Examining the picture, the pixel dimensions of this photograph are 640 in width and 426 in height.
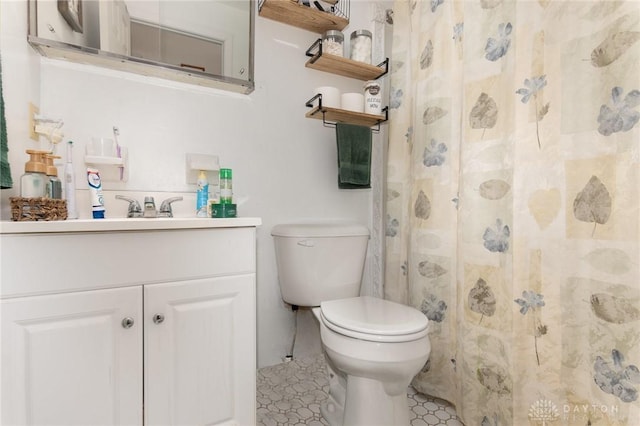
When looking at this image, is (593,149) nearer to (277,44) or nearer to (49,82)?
(277,44)

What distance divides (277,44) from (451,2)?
781 millimetres

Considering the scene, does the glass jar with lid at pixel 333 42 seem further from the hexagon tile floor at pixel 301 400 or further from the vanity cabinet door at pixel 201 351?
the hexagon tile floor at pixel 301 400

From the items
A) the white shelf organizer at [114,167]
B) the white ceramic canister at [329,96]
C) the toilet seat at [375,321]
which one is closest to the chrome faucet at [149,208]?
the white shelf organizer at [114,167]

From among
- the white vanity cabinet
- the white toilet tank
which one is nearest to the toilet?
the white toilet tank

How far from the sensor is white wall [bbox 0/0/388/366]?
41.6 inches

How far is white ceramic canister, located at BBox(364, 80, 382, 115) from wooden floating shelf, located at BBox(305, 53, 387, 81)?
9 cm

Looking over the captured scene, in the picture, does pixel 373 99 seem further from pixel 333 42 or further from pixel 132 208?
pixel 132 208

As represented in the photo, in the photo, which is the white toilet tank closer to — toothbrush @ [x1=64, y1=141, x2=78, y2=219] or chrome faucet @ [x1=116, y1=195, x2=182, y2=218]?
chrome faucet @ [x1=116, y1=195, x2=182, y2=218]

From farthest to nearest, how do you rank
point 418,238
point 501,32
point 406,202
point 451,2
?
point 406,202, point 418,238, point 451,2, point 501,32

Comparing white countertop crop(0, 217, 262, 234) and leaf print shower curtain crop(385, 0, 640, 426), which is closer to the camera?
white countertop crop(0, 217, 262, 234)

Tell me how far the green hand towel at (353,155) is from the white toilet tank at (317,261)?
0.26 metres

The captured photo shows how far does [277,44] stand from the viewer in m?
1.53

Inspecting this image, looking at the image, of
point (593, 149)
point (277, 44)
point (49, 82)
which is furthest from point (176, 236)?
point (593, 149)

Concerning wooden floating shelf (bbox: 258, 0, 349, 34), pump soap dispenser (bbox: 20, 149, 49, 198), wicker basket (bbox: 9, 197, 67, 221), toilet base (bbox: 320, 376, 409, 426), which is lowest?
toilet base (bbox: 320, 376, 409, 426)
